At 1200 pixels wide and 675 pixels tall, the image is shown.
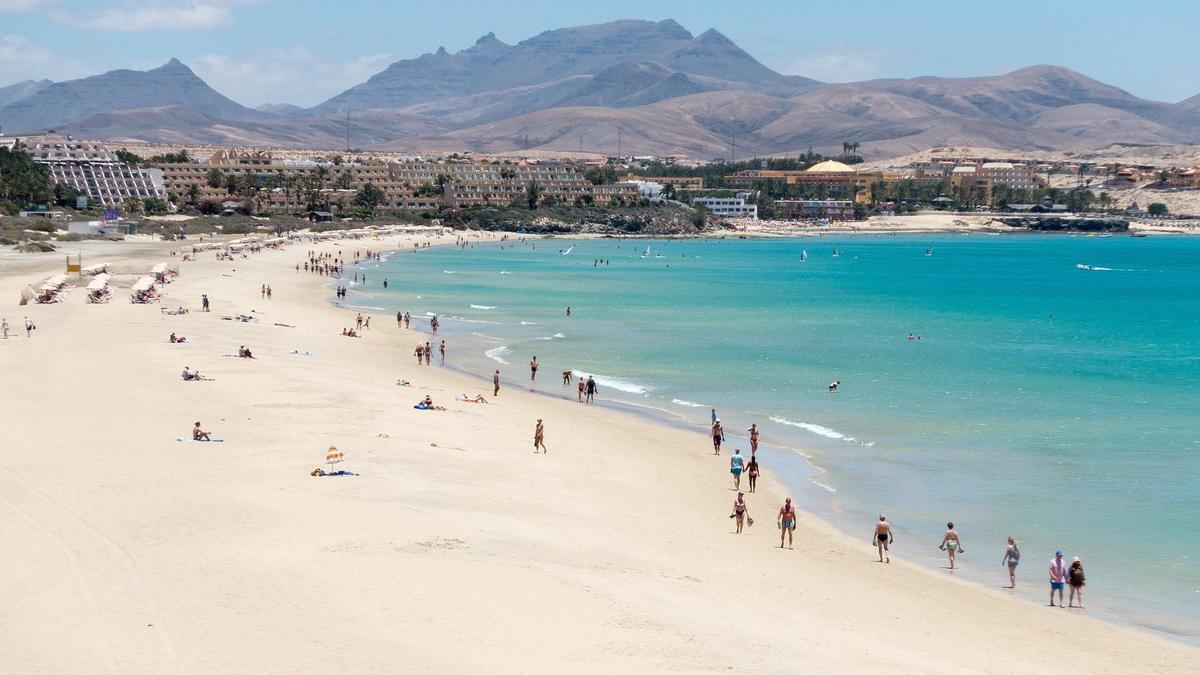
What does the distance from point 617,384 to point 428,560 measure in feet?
67.3

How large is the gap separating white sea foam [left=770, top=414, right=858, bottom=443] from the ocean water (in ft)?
0.29

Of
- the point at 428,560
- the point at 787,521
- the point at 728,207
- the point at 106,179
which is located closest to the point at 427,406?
the point at 787,521

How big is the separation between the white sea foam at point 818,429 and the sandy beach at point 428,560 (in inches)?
115

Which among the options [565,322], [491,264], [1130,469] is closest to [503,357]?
[565,322]

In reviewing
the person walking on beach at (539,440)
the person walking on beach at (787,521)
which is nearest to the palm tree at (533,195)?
the person walking on beach at (539,440)

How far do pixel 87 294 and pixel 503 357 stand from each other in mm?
18670

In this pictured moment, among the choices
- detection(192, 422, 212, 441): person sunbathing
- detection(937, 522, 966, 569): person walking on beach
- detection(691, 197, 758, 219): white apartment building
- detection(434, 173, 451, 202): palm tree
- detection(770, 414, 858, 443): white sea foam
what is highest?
detection(434, 173, 451, 202): palm tree

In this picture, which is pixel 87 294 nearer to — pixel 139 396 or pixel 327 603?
pixel 139 396

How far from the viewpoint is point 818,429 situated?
2872 centimetres

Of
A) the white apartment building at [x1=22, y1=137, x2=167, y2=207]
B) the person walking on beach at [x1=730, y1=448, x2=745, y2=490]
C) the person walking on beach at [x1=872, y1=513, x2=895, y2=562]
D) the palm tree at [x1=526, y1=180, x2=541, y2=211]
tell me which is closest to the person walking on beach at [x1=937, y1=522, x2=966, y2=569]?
the person walking on beach at [x1=872, y1=513, x2=895, y2=562]

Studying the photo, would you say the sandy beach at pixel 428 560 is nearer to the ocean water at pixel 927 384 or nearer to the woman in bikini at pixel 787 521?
the woman in bikini at pixel 787 521

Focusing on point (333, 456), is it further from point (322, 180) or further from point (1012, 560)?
point (322, 180)

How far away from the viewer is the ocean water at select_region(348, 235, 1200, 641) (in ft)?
64.8

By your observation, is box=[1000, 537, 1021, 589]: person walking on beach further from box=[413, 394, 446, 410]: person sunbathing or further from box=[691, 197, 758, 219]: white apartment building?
box=[691, 197, 758, 219]: white apartment building
